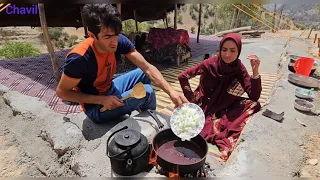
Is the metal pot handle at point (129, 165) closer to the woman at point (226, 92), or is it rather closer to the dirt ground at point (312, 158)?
the woman at point (226, 92)

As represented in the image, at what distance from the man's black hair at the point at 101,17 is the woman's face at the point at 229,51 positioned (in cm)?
127

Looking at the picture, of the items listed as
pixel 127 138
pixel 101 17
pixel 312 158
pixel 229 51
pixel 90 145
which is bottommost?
pixel 312 158

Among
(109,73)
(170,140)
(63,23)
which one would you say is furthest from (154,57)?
(170,140)

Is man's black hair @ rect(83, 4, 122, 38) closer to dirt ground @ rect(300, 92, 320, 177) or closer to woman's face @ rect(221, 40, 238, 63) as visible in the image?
woman's face @ rect(221, 40, 238, 63)

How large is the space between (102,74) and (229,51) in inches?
54.0

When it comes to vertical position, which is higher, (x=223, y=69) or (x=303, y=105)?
(x=223, y=69)

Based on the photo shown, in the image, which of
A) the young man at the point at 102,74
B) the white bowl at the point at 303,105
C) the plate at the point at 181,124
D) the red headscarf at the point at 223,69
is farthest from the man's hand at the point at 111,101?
the white bowl at the point at 303,105

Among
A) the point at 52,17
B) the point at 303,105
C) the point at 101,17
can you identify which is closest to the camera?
the point at 101,17

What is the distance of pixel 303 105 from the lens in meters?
2.88

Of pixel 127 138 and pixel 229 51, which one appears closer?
pixel 127 138

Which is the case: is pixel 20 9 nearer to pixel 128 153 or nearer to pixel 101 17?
pixel 101 17

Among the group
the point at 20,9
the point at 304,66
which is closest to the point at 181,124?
the point at 304,66

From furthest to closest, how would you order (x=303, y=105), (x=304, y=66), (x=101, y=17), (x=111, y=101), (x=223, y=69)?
(x=304, y=66) → (x=303, y=105) → (x=223, y=69) → (x=111, y=101) → (x=101, y=17)

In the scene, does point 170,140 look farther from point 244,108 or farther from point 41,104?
point 41,104
